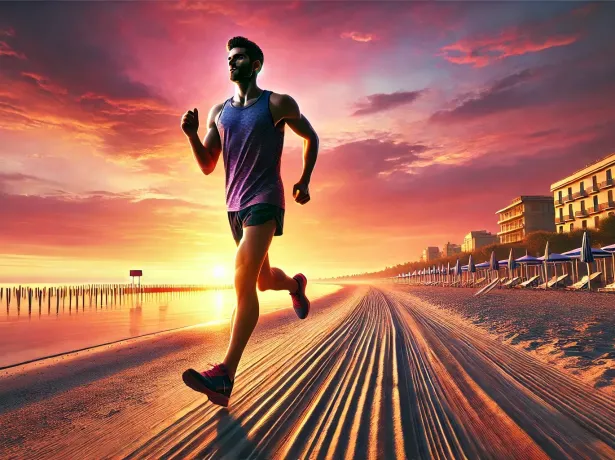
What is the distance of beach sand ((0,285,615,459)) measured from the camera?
6.46 feet

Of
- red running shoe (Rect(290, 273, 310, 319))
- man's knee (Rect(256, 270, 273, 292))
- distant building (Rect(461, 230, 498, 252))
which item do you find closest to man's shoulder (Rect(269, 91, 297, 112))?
man's knee (Rect(256, 270, 273, 292))

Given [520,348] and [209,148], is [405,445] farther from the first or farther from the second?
[520,348]

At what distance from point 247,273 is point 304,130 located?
124 cm

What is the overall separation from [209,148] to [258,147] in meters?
0.55

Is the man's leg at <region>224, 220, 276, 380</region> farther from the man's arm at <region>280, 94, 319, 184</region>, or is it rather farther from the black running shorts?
the man's arm at <region>280, 94, 319, 184</region>

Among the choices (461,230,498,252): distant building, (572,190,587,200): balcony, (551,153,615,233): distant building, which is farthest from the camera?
(461,230,498,252): distant building

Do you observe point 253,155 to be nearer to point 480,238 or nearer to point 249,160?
point 249,160

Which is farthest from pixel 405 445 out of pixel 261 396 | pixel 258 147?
pixel 258 147

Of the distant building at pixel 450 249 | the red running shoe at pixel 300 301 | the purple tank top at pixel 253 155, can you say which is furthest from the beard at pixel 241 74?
the distant building at pixel 450 249

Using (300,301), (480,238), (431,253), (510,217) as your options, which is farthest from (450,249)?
(300,301)

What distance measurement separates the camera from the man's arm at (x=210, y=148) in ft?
10.1

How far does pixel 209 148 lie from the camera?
3170 mm

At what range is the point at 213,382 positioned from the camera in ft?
7.93

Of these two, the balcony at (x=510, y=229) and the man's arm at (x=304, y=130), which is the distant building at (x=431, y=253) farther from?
the man's arm at (x=304, y=130)
